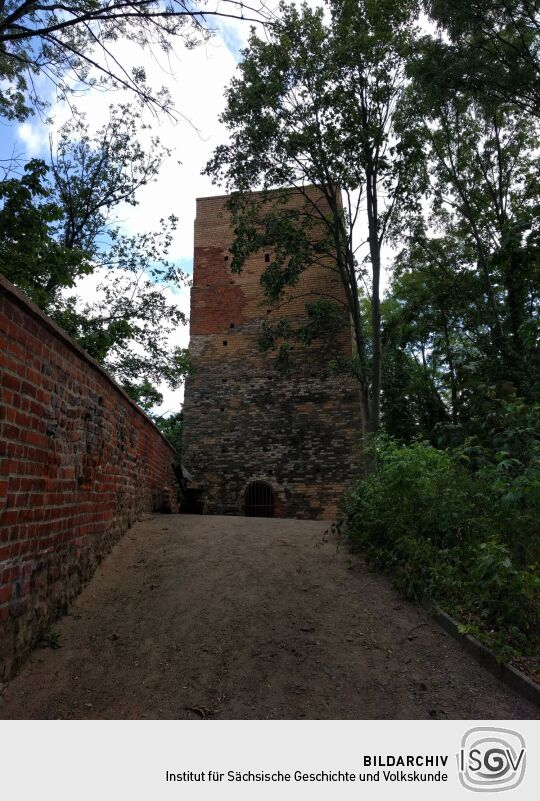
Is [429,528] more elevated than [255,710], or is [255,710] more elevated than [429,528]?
[429,528]

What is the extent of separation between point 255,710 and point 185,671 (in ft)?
1.83

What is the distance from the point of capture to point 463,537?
4.18 metres

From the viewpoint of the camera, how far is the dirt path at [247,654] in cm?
249

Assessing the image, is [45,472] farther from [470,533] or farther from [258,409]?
[258,409]

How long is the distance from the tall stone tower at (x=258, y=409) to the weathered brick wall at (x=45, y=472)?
8.64m

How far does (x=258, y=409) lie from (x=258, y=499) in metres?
2.76

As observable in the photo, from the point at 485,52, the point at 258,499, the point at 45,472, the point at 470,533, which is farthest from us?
the point at 258,499

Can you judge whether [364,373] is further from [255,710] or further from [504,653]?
[255,710]

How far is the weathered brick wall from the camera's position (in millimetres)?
2488

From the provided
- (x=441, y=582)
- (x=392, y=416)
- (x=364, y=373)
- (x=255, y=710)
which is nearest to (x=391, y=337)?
(x=364, y=373)

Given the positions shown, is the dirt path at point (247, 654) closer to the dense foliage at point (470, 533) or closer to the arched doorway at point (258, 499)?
the dense foliage at point (470, 533)

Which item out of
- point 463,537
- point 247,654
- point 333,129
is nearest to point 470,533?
point 463,537

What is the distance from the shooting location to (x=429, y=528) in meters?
4.41

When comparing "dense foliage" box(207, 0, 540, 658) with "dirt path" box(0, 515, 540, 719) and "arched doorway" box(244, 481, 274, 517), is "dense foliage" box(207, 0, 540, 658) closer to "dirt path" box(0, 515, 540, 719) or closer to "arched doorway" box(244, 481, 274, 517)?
"dirt path" box(0, 515, 540, 719)
